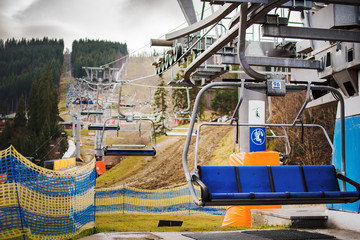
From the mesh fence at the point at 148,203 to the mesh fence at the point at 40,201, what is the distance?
32.6 ft

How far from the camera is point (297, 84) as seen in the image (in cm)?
516

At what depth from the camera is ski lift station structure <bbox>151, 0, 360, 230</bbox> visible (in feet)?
16.0

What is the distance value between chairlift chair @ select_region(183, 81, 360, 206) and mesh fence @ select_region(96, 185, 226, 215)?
42.7 feet

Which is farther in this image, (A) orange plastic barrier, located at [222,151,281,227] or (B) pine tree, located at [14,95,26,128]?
(B) pine tree, located at [14,95,26,128]

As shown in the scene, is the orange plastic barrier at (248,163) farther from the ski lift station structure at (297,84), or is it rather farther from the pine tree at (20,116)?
the pine tree at (20,116)

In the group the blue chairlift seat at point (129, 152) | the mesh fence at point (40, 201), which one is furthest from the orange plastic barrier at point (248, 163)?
the mesh fence at point (40, 201)

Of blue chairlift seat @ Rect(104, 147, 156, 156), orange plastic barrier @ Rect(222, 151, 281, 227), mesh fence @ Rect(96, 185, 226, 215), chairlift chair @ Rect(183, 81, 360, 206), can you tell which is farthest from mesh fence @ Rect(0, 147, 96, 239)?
mesh fence @ Rect(96, 185, 226, 215)

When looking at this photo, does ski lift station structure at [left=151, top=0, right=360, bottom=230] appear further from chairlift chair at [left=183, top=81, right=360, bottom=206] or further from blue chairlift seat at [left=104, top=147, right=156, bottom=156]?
blue chairlift seat at [left=104, top=147, right=156, bottom=156]

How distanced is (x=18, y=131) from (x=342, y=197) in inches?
2764

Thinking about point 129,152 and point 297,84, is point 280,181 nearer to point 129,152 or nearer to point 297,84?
point 297,84

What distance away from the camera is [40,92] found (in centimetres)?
7100

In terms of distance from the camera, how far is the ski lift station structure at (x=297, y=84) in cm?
488

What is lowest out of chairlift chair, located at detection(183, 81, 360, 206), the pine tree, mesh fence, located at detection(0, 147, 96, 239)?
mesh fence, located at detection(0, 147, 96, 239)

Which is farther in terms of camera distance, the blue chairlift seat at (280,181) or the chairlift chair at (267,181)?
the blue chairlift seat at (280,181)
